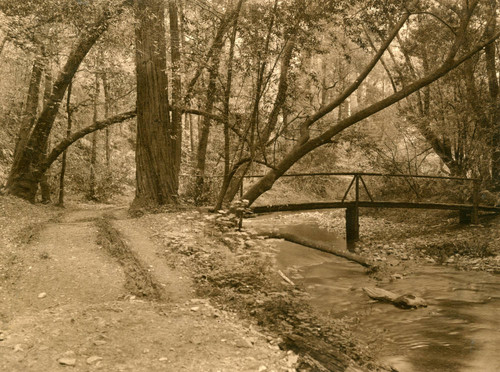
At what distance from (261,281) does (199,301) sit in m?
1.11

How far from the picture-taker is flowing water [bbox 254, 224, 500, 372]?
574 centimetres

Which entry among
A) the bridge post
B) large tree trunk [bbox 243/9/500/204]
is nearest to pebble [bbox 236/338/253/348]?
large tree trunk [bbox 243/9/500/204]

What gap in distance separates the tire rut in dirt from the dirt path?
53mm

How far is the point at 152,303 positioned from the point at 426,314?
4.29m

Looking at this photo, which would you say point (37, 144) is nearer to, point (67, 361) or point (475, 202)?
point (67, 361)

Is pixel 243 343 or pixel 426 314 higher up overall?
pixel 243 343

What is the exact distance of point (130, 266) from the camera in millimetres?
6848

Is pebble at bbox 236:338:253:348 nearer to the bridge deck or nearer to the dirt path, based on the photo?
the dirt path

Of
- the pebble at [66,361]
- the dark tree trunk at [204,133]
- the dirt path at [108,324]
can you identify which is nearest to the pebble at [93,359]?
the dirt path at [108,324]

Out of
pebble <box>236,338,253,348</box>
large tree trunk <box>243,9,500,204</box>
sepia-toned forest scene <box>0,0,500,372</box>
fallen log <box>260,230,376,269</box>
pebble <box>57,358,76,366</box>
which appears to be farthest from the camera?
large tree trunk <box>243,9,500,204</box>

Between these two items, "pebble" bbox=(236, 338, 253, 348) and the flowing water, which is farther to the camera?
the flowing water

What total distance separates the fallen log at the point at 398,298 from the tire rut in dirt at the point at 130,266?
3.89 meters

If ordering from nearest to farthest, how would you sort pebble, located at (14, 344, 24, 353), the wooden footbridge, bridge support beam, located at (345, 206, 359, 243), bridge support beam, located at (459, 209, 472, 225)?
1. pebble, located at (14, 344, 24, 353)
2. the wooden footbridge
3. bridge support beam, located at (345, 206, 359, 243)
4. bridge support beam, located at (459, 209, 472, 225)

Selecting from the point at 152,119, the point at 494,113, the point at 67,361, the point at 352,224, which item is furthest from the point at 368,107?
the point at 67,361
